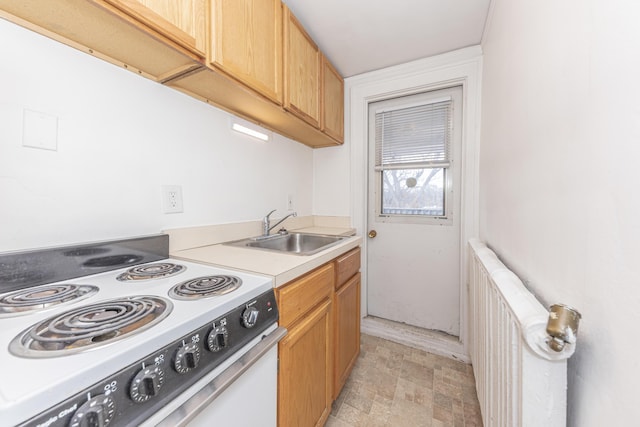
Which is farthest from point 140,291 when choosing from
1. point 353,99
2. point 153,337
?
point 353,99

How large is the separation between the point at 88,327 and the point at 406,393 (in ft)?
5.46

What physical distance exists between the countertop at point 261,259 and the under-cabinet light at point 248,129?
2.37 ft

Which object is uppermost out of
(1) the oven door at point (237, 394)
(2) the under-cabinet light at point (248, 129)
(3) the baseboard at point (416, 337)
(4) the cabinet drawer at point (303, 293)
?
(2) the under-cabinet light at point (248, 129)

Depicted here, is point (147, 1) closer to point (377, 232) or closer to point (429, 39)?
point (429, 39)

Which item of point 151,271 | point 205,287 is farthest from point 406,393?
point 151,271

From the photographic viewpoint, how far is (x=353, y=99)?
2129 mm

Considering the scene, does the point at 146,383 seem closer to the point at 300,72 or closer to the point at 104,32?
the point at 104,32

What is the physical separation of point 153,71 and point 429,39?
1.72 m

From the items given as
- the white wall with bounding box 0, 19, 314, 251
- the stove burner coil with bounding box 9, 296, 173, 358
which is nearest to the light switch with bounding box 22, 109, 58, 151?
the white wall with bounding box 0, 19, 314, 251

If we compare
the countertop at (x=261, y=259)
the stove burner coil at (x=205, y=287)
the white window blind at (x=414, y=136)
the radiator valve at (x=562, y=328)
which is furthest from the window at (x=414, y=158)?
the stove burner coil at (x=205, y=287)

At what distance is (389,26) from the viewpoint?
1.52m

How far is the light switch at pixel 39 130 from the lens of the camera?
747 millimetres

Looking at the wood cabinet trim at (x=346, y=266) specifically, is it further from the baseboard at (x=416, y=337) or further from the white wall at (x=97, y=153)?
the baseboard at (x=416, y=337)

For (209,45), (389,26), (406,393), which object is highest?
(389,26)
